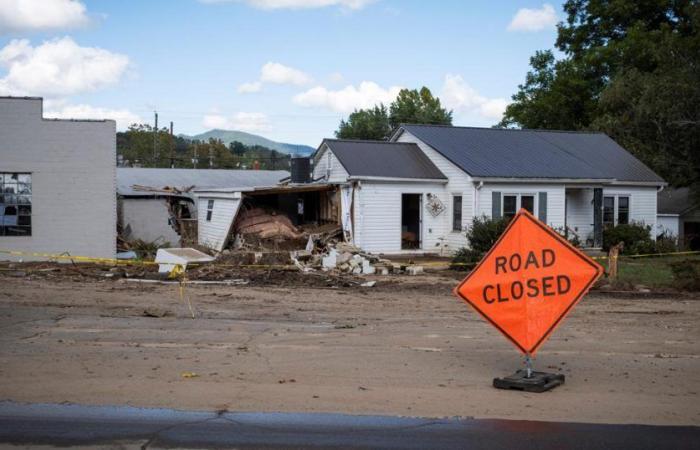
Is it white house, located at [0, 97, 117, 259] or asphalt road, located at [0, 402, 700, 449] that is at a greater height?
white house, located at [0, 97, 117, 259]

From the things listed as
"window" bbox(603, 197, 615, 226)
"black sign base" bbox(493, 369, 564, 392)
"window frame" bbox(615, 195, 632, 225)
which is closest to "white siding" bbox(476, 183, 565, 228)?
"window" bbox(603, 197, 615, 226)

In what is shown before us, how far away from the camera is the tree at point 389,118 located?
6444cm

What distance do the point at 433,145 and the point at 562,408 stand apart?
938 inches

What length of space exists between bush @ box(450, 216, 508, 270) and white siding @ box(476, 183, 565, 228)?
4257 millimetres

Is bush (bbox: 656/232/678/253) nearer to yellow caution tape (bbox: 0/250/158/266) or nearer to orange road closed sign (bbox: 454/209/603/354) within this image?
yellow caution tape (bbox: 0/250/158/266)

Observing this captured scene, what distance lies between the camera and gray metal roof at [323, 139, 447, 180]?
30047 millimetres

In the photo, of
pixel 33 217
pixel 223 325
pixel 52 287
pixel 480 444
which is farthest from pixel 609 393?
pixel 33 217

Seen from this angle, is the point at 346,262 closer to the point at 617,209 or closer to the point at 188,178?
the point at 617,209

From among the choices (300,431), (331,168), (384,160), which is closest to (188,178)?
(331,168)

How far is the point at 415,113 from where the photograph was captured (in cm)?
6756

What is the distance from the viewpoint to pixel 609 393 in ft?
30.9

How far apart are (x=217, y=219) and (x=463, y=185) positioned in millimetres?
9709

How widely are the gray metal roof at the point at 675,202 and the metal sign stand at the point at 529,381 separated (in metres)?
32.9

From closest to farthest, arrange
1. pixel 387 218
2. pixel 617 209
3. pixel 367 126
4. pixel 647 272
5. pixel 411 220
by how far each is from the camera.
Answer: pixel 647 272, pixel 387 218, pixel 411 220, pixel 617 209, pixel 367 126
